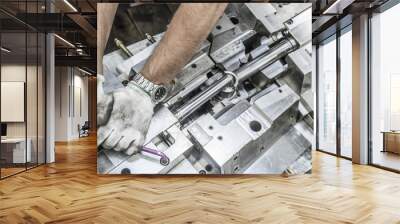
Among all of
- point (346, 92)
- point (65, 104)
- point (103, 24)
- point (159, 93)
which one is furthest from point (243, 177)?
point (65, 104)

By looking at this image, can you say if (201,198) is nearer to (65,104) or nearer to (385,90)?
(385,90)

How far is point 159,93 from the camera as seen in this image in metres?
5.89

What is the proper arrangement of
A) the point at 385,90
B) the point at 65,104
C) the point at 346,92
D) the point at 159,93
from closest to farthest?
the point at 159,93 → the point at 385,90 → the point at 346,92 → the point at 65,104

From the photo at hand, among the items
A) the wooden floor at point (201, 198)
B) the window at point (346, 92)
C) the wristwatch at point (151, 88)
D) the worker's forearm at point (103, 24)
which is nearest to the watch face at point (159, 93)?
the wristwatch at point (151, 88)

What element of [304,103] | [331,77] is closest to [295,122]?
[304,103]

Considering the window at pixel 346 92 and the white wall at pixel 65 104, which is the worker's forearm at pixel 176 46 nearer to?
the window at pixel 346 92

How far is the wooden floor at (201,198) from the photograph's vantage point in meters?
3.75

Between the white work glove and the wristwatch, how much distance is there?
66 millimetres

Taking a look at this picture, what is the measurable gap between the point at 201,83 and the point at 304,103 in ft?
5.66

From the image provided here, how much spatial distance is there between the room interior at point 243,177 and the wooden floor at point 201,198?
0.04 ft

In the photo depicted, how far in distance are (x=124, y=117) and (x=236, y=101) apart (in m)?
1.81

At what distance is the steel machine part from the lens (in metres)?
5.93

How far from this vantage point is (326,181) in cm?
571

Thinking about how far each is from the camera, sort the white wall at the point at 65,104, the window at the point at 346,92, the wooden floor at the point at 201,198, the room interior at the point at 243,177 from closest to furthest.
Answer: the wooden floor at the point at 201,198 → the room interior at the point at 243,177 → the window at the point at 346,92 → the white wall at the point at 65,104
